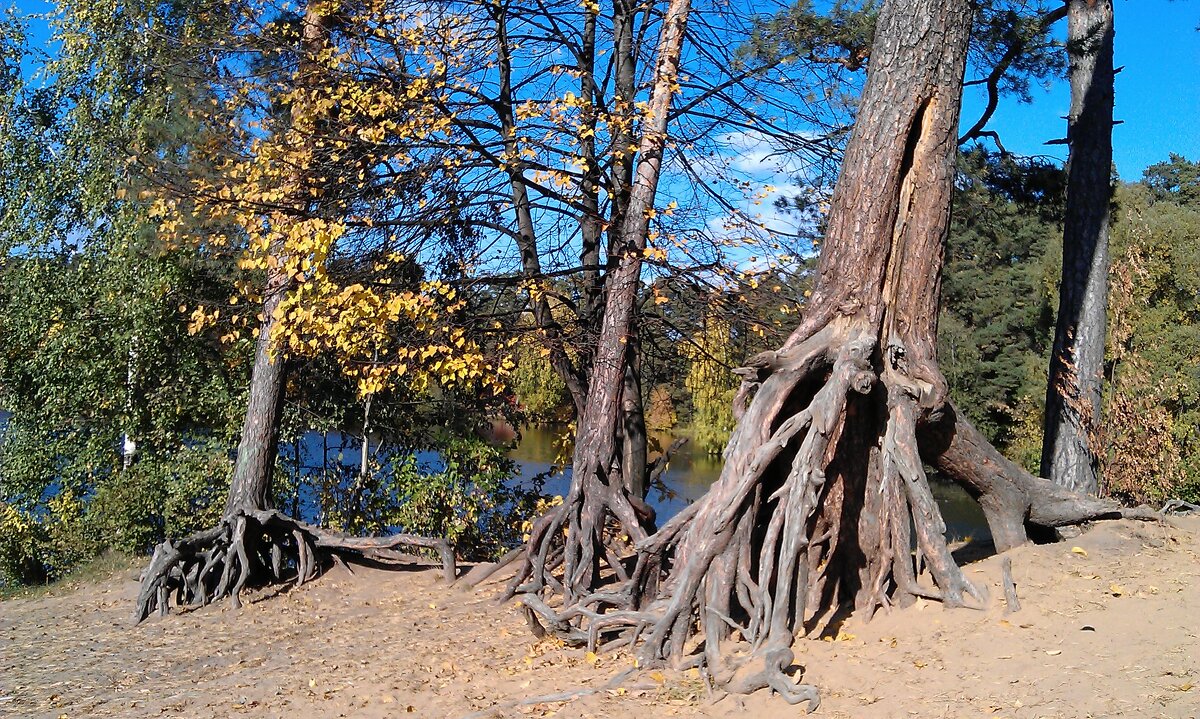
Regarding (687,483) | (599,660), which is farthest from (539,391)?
(687,483)

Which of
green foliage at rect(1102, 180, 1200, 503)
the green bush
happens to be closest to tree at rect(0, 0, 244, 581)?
the green bush

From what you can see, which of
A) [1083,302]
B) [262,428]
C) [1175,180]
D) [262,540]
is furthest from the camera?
[1175,180]

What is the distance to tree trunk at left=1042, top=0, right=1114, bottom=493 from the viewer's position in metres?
9.71

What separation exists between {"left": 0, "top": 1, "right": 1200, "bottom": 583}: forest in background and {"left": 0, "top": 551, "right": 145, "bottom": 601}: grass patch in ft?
1.20

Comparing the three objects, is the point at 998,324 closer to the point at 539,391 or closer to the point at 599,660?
the point at 539,391

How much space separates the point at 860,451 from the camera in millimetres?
6879

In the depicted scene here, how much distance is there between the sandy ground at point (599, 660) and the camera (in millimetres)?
4957

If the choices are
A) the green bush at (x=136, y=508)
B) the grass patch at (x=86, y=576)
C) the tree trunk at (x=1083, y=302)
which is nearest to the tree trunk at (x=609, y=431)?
the tree trunk at (x=1083, y=302)

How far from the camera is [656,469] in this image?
1116 centimetres

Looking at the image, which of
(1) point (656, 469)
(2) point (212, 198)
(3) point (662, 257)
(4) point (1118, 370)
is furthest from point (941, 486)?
(2) point (212, 198)

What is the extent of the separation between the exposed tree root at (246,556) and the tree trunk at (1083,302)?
21.2 ft

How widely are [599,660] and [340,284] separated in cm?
566

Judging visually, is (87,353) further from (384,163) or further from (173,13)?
(384,163)

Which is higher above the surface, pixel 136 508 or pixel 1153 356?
pixel 1153 356
